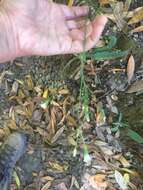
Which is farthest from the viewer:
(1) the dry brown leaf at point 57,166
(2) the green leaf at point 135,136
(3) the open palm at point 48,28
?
(1) the dry brown leaf at point 57,166

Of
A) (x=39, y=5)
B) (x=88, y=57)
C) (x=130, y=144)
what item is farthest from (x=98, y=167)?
(x=39, y=5)

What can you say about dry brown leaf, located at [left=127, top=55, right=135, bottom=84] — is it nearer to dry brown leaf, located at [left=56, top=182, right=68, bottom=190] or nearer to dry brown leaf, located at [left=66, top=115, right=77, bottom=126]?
dry brown leaf, located at [left=66, top=115, right=77, bottom=126]

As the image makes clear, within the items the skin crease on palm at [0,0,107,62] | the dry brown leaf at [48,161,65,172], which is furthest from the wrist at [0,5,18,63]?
the dry brown leaf at [48,161,65,172]

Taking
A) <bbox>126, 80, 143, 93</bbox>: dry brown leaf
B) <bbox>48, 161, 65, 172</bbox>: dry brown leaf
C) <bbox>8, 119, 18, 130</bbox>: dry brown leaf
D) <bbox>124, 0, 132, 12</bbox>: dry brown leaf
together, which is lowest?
<bbox>48, 161, 65, 172</bbox>: dry brown leaf

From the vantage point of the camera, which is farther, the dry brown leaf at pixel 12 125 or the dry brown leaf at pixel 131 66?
the dry brown leaf at pixel 12 125

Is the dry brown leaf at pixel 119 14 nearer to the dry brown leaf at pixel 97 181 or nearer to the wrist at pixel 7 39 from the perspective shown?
the wrist at pixel 7 39

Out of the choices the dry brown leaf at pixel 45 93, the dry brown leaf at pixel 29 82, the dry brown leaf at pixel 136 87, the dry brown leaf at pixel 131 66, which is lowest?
the dry brown leaf at pixel 45 93

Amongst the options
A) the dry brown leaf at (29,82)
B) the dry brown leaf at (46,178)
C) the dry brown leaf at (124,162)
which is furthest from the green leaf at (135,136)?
the dry brown leaf at (29,82)

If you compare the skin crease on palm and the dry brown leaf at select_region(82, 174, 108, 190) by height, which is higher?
the skin crease on palm

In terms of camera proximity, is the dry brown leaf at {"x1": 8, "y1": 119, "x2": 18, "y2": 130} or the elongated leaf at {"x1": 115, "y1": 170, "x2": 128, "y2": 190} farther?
the dry brown leaf at {"x1": 8, "y1": 119, "x2": 18, "y2": 130}
